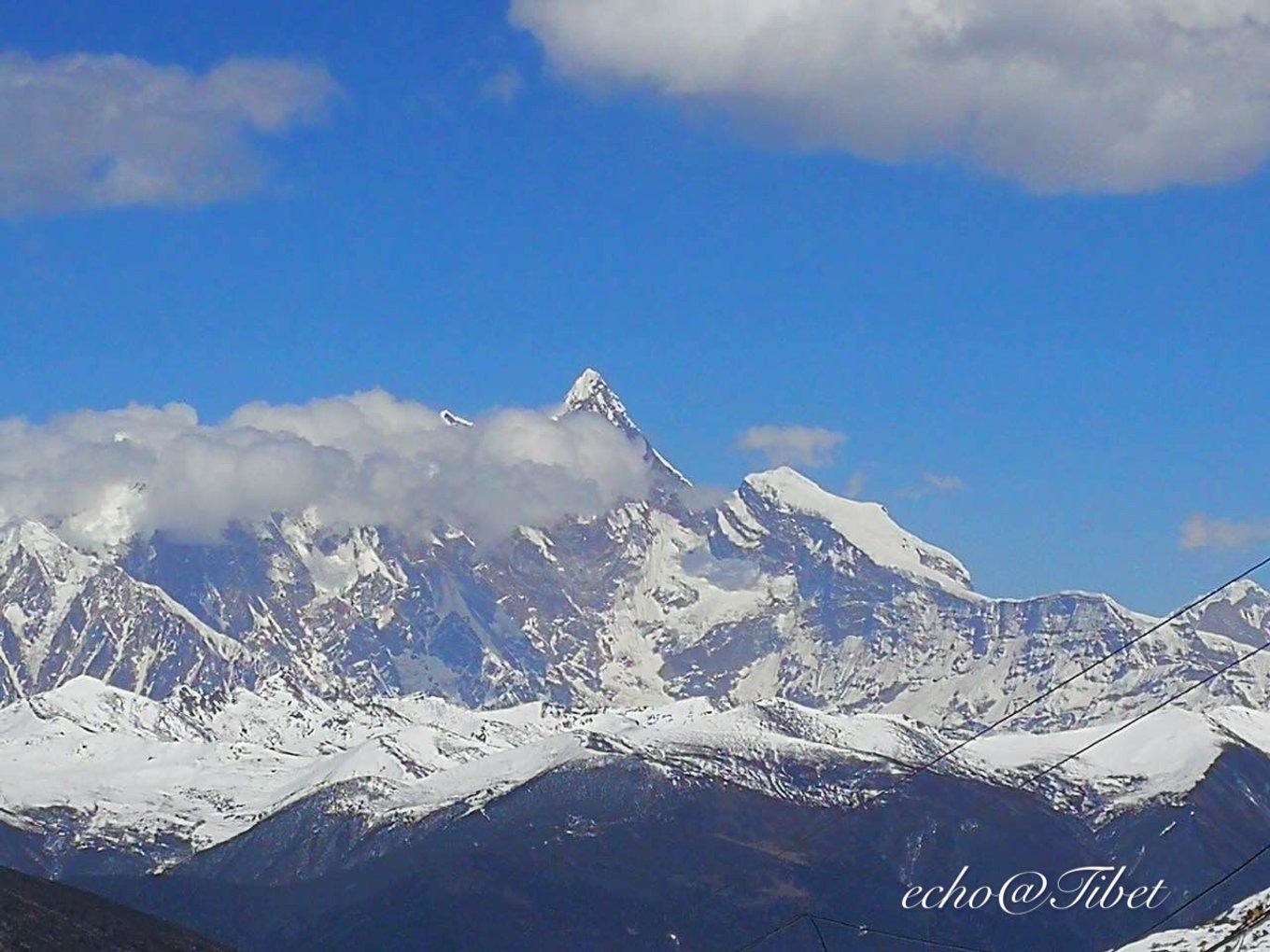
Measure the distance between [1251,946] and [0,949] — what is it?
462 ft

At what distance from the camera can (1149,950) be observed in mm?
105062

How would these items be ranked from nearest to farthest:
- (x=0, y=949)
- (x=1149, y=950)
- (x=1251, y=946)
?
(x=1251, y=946) → (x=1149, y=950) → (x=0, y=949)

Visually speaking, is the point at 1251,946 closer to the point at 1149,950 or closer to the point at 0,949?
the point at 1149,950

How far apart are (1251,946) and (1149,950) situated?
17.9 m

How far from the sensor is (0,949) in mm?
199875

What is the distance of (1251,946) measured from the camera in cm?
8756

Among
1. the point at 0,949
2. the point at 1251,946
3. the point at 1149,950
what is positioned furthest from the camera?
the point at 0,949

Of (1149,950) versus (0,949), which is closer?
(1149,950)

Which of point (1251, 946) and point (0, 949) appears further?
point (0, 949)

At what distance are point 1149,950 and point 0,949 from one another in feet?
415

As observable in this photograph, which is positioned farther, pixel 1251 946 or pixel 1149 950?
pixel 1149 950

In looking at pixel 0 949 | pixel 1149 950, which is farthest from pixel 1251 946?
pixel 0 949
